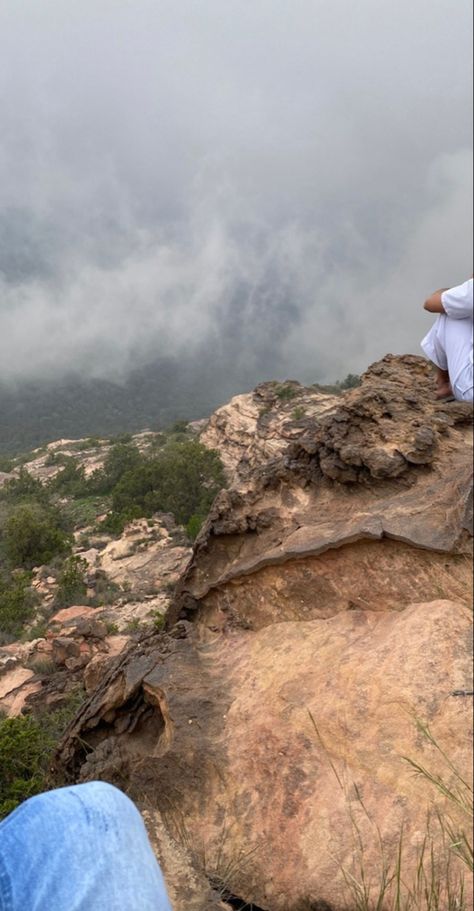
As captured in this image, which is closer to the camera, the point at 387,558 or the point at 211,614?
the point at 387,558

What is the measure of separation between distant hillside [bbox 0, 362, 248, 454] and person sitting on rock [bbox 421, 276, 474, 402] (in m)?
18.9

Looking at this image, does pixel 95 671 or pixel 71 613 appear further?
pixel 71 613

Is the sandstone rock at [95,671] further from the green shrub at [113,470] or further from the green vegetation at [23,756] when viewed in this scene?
the green shrub at [113,470]

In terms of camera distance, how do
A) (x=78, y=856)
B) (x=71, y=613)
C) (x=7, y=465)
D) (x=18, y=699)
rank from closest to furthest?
1. (x=78, y=856)
2. (x=18, y=699)
3. (x=71, y=613)
4. (x=7, y=465)

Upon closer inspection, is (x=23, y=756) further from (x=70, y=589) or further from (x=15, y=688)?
(x=70, y=589)

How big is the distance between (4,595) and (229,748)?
38.4ft

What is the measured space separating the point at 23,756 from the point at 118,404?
4279cm

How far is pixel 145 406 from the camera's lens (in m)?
55.2

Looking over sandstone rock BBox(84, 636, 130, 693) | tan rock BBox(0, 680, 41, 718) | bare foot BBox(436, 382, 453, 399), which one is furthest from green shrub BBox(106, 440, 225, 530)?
bare foot BBox(436, 382, 453, 399)

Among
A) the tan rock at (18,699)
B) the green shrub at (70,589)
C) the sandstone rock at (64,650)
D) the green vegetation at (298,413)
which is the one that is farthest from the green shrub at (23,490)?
the tan rock at (18,699)

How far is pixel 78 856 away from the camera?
1.26m

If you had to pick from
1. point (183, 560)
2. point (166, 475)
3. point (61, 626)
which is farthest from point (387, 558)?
point (166, 475)

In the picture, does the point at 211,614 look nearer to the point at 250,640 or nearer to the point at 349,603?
the point at 250,640

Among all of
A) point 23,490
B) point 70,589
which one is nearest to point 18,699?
point 70,589
